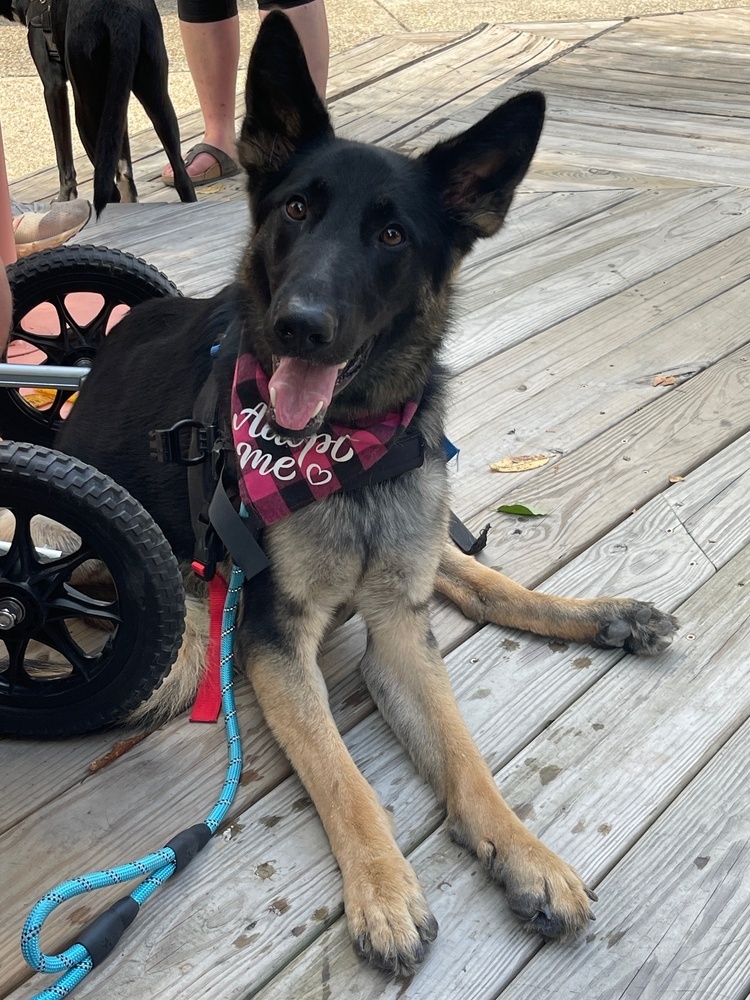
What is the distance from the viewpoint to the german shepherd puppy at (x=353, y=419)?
190 cm

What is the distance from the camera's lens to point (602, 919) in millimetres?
1816

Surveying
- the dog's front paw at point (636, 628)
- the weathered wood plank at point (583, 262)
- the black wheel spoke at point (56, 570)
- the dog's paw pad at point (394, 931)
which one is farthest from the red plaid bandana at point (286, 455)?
the weathered wood plank at point (583, 262)

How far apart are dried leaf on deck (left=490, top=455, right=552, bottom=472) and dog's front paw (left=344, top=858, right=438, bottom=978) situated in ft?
5.09

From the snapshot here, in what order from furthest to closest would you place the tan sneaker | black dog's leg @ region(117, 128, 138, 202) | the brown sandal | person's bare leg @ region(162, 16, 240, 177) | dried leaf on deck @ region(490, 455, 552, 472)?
the brown sandal, person's bare leg @ region(162, 16, 240, 177), black dog's leg @ region(117, 128, 138, 202), the tan sneaker, dried leaf on deck @ region(490, 455, 552, 472)

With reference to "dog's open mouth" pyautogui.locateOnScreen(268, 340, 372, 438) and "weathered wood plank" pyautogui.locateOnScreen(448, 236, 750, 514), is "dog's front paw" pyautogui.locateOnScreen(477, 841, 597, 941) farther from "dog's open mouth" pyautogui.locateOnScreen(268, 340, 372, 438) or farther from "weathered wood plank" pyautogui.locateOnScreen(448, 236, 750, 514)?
"weathered wood plank" pyautogui.locateOnScreen(448, 236, 750, 514)

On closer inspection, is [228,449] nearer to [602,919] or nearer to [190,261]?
[602,919]

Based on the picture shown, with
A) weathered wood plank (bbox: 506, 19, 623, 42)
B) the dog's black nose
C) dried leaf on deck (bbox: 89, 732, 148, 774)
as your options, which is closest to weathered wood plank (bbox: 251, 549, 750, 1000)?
dried leaf on deck (bbox: 89, 732, 148, 774)

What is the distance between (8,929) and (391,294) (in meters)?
1.46

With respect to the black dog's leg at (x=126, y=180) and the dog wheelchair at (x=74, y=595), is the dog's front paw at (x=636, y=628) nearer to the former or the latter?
the dog wheelchair at (x=74, y=595)

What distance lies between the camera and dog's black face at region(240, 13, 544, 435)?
197 centimetres

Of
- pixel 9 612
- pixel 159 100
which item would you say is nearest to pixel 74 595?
pixel 9 612

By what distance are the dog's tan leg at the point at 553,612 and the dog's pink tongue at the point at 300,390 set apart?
81cm

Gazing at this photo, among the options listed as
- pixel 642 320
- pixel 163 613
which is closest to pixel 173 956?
pixel 163 613

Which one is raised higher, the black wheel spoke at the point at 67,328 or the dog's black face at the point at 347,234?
the dog's black face at the point at 347,234
